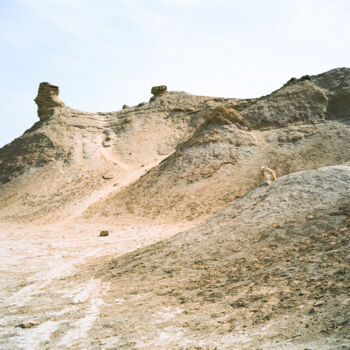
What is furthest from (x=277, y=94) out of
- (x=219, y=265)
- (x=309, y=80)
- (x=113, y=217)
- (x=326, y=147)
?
(x=219, y=265)

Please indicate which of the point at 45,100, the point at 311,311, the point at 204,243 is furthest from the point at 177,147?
the point at 311,311

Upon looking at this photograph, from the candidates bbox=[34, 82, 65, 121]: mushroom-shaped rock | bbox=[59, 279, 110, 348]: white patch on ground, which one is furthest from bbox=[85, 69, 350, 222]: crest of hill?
bbox=[34, 82, 65, 121]: mushroom-shaped rock

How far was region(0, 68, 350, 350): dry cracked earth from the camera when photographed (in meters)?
4.42

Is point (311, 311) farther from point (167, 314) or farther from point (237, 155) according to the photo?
point (237, 155)

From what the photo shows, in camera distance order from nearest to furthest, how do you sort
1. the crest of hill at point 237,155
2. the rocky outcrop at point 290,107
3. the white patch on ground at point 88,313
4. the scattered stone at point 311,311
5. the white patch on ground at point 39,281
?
the scattered stone at point 311,311 → the white patch on ground at point 88,313 → the white patch on ground at point 39,281 → the crest of hill at point 237,155 → the rocky outcrop at point 290,107

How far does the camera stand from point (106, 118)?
118 ft

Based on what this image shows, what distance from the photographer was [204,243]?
8656 millimetres

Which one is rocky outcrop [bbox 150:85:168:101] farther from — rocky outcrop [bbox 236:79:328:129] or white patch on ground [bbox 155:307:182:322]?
white patch on ground [bbox 155:307:182:322]

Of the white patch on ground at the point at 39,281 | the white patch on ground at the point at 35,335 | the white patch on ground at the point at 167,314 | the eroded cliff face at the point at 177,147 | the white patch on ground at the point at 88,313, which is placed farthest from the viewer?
the eroded cliff face at the point at 177,147

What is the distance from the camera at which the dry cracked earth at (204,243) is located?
442 cm

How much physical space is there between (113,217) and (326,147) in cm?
1204

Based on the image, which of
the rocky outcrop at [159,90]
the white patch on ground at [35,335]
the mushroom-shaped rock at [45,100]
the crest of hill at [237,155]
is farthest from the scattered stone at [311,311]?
the rocky outcrop at [159,90]

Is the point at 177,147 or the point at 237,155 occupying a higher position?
the point at 177,147

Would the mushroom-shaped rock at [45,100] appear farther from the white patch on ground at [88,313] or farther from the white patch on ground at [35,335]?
the white patch on ground at [35,335]
